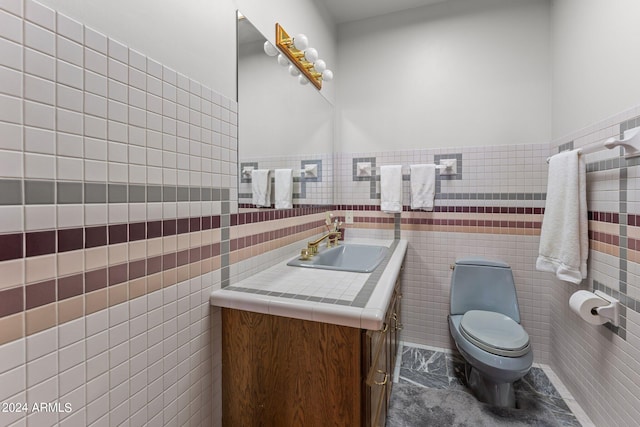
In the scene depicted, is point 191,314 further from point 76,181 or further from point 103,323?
point 76,181

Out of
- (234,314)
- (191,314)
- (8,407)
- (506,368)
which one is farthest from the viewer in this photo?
(506,368)

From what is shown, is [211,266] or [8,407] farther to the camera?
[211,266]

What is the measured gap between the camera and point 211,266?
3.58ft

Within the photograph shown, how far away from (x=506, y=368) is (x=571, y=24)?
Answer: 1.99 m

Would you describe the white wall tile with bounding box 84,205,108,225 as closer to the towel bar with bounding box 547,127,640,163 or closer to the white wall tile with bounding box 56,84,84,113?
the white wall tile with bounding box 56,84,84,113

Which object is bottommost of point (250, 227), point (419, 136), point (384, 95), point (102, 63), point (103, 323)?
point (103, 323)

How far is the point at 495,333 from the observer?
5.36 ft

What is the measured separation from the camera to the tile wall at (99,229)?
1.85ft

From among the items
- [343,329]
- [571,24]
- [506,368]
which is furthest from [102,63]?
[571,24]

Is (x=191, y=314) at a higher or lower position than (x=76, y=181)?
lower

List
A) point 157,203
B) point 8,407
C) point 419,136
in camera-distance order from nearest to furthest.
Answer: point 8,407 → point 157,203 → point 419,136

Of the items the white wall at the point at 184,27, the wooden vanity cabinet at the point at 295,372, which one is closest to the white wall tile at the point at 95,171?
the white wall at the point at 184,27

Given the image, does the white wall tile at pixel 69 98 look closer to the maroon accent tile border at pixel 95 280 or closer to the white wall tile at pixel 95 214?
the white wall tile at pixel 95 214

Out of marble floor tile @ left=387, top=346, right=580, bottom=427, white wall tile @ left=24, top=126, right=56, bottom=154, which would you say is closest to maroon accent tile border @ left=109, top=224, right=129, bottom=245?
white wall tile @ left=24, top=126, right=56, bottom=154
